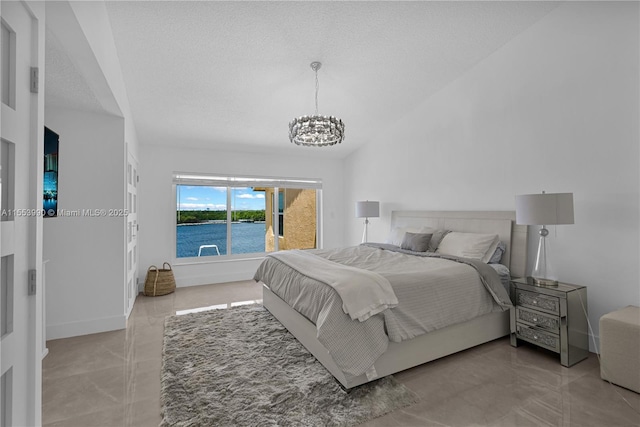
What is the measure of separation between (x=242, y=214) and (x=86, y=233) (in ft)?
9.17

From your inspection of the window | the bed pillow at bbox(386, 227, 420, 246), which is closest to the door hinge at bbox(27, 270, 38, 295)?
the bed pillow at bbox(386, 227, 420, 246)

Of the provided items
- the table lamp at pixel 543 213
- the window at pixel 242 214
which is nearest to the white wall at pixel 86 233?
the window at pixel 242 214

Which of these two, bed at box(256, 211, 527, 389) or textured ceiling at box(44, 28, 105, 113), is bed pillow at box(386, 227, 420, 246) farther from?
textured ceiling at box(44, 28, 105, 113)

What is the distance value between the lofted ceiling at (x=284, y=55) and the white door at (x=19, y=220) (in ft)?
4.19

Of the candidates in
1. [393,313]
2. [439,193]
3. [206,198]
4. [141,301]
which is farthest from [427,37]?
[141,301]

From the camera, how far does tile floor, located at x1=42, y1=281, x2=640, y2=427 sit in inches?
72.0

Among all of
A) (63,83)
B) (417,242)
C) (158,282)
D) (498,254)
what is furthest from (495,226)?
(158,282)

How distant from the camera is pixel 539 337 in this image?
8.45 feet

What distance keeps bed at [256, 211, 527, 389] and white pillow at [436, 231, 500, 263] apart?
7.0 inches

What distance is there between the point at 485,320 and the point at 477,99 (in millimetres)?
2636

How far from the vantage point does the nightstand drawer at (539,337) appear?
2475mm

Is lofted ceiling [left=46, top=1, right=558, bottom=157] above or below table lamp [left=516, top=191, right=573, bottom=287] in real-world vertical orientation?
above

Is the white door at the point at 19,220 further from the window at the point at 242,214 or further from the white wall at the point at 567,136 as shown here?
the window at the point at 242,214

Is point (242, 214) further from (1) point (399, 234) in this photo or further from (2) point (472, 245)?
(2) point (472, 245)
